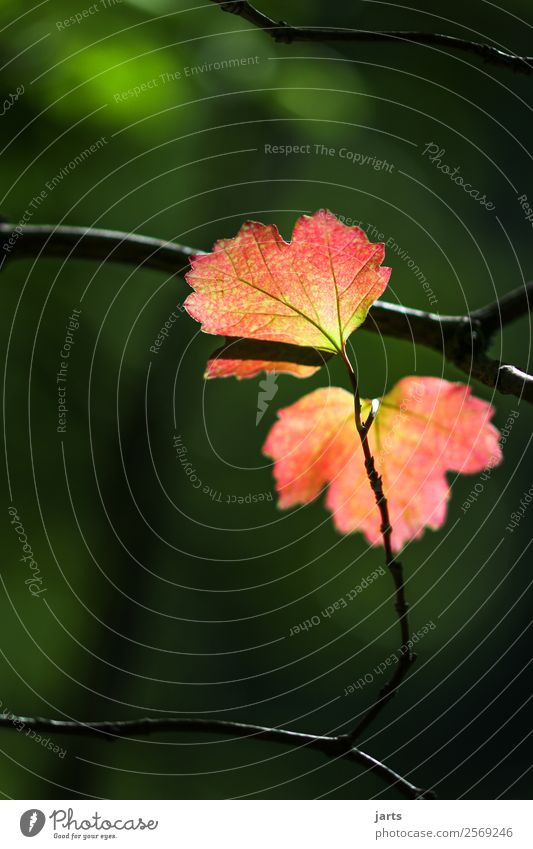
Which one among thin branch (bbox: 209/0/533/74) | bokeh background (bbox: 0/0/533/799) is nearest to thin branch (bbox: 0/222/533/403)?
thin branch (bbox: 209/0/533/74)

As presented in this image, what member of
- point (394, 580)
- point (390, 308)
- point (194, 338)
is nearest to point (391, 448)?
point (390, 308)

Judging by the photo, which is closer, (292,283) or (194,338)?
(292,283)

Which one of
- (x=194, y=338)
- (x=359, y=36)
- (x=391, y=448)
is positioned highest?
(x=194, y=338)

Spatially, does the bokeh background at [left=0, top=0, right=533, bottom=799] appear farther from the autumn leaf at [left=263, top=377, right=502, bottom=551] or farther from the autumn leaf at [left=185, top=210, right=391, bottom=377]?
the autumn leaf at [left=185, top=210, right=391, bottom=377]

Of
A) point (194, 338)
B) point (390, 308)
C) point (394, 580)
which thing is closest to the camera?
point (394, 580)

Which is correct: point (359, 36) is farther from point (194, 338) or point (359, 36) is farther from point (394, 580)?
point (194, 338)

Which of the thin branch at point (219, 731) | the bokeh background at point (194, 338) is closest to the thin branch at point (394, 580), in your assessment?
the thin branch at point (219, 731)

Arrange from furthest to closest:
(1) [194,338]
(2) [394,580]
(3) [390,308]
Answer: (1) [194,338], (3) [390,308], (2) [394,580]
